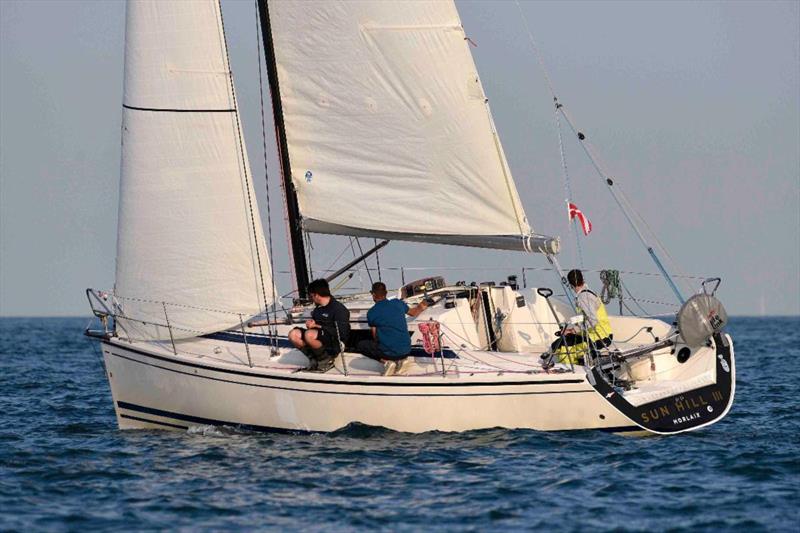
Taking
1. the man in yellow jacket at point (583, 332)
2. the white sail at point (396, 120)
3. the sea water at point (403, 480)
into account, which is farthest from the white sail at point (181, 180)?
the man in yellow jacket at point (583, 332)

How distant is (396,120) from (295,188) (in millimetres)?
1560

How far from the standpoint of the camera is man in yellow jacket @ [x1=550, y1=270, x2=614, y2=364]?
50.9 feet

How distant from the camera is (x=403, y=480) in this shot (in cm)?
1285

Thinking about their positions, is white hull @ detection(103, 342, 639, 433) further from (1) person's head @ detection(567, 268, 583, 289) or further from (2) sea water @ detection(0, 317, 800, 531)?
(1) person's head @ detection(567, 268, 583, 289)

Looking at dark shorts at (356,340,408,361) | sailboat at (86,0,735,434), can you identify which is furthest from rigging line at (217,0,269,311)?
dark shorts at (356,340,408,361)

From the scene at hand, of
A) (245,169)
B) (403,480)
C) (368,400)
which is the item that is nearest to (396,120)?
(245,169)

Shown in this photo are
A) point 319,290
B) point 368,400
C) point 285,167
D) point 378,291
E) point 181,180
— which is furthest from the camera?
point 285,167

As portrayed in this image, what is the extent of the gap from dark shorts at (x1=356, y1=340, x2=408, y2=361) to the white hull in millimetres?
326

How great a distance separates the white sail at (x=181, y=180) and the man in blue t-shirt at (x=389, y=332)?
6.86 ft

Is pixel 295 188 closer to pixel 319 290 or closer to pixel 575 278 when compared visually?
pixel 319 290

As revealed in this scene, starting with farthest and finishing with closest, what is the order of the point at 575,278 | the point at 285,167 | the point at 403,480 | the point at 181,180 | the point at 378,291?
the point at 285,167 < the point at 181,180 < the point at 575,278 < the point at 378,291 < the point at 403,480

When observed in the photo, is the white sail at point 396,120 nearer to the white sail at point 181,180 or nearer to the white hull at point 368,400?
the white sail at point 181,180

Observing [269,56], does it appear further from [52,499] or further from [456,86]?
[52,499]

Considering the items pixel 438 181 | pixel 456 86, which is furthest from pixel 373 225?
pixel 456 86
